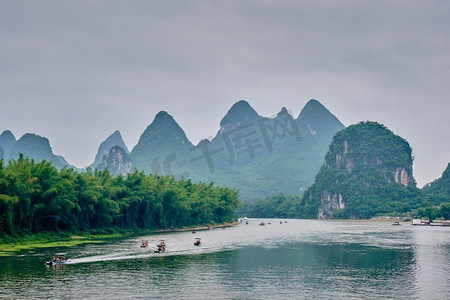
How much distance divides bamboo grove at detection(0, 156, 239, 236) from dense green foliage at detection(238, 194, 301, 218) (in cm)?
8963

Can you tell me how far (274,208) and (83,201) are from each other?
133305mm

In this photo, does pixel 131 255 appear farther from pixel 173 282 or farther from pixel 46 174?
pixel 46 174

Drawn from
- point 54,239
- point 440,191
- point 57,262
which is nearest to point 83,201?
point 54,239

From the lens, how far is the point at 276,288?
1118 inches

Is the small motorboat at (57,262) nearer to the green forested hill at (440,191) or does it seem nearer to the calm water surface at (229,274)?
the calm water surface at (229,274)

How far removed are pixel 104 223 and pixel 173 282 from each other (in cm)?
4203

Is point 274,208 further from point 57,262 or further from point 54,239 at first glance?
point 57,262

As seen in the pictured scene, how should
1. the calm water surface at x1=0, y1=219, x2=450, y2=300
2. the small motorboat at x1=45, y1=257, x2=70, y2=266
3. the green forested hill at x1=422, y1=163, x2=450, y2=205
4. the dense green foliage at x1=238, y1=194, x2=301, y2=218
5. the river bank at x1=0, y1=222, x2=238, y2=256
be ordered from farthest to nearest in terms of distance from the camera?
the dense green foliage at x1=238, y1=194, x2=301, y2=218 → the green forested hill at x1=422, y1=163, x2=450, y2=205 → the river bank at x1=0, y1=222, x2=238, y2=256 → the small motorboat at x1=45, y1=257, x2=70, y2=266 → the calm water surface at x1=0, y1=219, x2=450, y2=300

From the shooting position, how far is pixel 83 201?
63.7 meters

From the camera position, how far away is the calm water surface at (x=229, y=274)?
88.2ft

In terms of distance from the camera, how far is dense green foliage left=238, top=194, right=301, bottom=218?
18800 centimetres

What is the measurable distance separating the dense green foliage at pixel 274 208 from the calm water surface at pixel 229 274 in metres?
138

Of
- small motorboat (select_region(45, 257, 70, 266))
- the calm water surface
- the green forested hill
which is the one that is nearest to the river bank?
the calm water surface

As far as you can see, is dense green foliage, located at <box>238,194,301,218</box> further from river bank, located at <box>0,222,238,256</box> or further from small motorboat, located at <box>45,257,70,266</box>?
small motorboat, located at <box>45,257,70,266</box>
